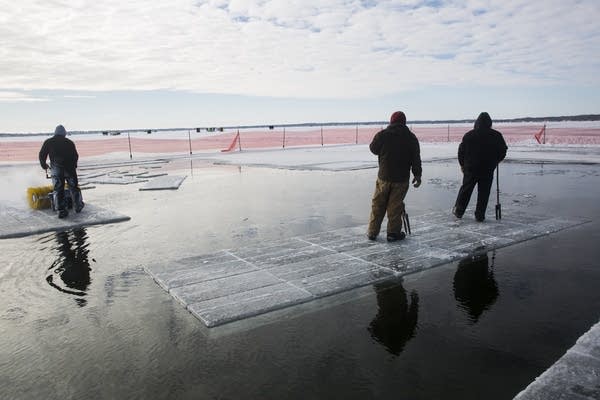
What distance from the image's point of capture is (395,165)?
6.47 meters

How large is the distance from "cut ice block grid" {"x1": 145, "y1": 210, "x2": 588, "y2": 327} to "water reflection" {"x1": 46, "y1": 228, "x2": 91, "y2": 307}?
31.8 inches

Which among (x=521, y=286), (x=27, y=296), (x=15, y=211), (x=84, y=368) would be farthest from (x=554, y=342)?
(x=15, y=211)

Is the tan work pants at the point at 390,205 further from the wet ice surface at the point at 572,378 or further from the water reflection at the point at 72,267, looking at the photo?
the water reflection at the point at 72,267

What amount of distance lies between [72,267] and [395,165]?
475 cm

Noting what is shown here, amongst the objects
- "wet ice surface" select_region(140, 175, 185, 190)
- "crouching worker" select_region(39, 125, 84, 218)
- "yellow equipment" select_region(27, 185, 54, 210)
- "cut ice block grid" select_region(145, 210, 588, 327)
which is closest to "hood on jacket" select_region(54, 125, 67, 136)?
"crouching worker" select_region(39, 125, 84, 218)

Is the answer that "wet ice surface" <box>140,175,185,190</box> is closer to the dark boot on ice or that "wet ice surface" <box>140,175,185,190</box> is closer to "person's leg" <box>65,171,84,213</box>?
"person's leg" <box>65,171,84,213</box>

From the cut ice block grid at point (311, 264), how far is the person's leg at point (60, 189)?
4386mm

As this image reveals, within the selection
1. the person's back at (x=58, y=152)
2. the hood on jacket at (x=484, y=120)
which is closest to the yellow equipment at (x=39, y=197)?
the person's back at (x=58, y=152)

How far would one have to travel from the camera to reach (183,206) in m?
10.1

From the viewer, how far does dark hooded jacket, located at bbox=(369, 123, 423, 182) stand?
645cm

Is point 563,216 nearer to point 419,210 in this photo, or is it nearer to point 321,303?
point 419,210

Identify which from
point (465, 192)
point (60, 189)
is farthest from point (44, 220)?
point (465, 192)

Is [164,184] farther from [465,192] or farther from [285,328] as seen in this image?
[285,328]

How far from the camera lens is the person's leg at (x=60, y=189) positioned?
884cm
